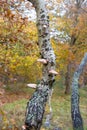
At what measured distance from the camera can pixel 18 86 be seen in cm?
2630

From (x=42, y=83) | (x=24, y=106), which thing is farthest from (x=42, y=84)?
(x=24, y=106)

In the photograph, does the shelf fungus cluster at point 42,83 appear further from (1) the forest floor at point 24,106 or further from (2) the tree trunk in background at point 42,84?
(1) the forest floor at point 24,106

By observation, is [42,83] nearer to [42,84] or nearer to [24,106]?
[42,84]

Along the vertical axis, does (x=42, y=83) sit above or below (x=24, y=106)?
above

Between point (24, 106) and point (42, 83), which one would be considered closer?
point (42, 83)

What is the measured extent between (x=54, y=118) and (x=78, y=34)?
10.7 m

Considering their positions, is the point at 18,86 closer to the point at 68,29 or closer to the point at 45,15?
the point at 68,29

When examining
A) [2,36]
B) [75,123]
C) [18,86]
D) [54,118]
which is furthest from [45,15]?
[18,86]

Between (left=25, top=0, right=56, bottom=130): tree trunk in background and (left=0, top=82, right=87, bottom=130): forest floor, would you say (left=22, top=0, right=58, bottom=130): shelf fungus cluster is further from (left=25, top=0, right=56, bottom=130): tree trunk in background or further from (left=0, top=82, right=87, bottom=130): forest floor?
(left=0, top=82, right=87, bottom=130): forest floor

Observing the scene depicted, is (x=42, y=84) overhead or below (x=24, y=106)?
overhead

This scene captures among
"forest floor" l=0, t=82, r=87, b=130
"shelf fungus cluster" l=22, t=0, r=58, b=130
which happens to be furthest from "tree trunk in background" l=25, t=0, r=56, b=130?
"forest floor" l=0, t=82, r=87, b=130

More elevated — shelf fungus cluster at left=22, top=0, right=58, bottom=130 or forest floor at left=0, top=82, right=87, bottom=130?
shelf fungus cluster at left=22, top=0, right=58, bottom=130

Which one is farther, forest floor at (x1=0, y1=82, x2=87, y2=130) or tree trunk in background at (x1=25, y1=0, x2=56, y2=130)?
forest floor at (x1=0, y1=82, x2=87, y2=130)

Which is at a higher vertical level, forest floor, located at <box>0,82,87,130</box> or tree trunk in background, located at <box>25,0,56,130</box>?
tree trunk in background, located at <box>25,0,56,130</box>
